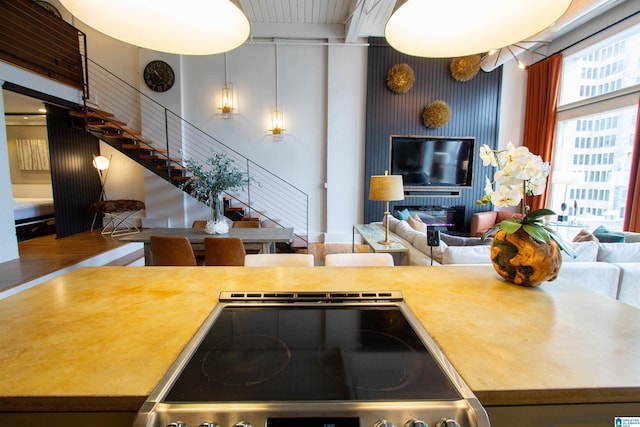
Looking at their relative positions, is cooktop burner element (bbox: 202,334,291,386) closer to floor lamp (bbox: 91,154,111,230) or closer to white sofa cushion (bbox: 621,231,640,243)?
white sofa cushion (bbox: 621,231,640,243)

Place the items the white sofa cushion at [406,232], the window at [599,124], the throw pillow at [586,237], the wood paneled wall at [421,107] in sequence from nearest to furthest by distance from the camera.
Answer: the throw pillow at [586,237]
the white sofa cushion at [406,232]
the window at [599,124]
the wood paneled wall at [421,107]

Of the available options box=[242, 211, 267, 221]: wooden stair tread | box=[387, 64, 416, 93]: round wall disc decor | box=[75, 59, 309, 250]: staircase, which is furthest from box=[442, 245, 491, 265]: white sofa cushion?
box=[387, 64, 416, 93]: round wall disc decor

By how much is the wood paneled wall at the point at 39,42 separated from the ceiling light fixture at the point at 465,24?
4969 millimetres

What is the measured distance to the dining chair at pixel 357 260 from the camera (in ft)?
5.46

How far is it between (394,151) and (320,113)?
1699 millimetres

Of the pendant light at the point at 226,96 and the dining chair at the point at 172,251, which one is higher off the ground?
the pendant light at the point at 226,96

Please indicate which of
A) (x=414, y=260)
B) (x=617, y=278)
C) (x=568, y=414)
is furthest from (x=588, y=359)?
(x=617, y=278)

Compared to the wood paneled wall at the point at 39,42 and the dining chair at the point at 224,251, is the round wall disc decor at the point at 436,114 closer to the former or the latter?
the dining chair at the point at 224,251

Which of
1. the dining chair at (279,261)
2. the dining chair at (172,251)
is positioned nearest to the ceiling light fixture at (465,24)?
the dining chair at (279,261)

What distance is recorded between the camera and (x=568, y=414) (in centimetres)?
66

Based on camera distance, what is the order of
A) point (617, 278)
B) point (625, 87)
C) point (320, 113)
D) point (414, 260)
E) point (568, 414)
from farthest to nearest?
point (320, 113) < point (625, 87) < point (414, 260) < point (617, 278) < point (568, 414)

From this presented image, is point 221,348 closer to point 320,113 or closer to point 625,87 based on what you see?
point 320,113

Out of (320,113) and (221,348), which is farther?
(320,113)

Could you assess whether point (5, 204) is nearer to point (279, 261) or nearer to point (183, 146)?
point (183, 146)
